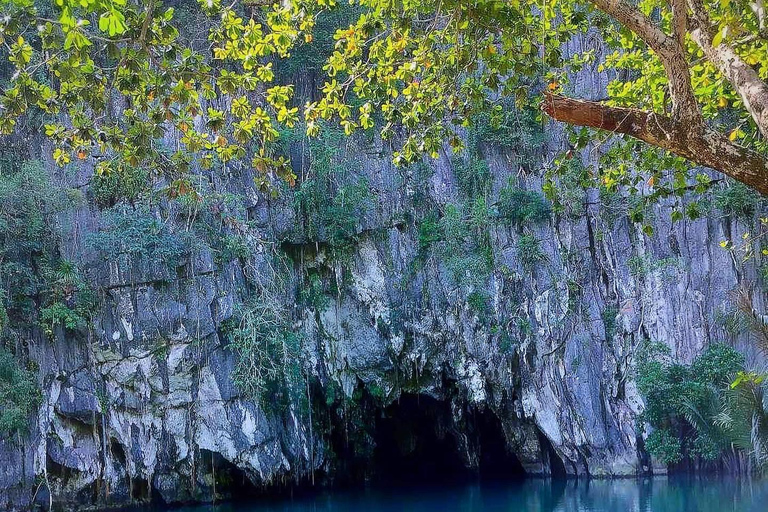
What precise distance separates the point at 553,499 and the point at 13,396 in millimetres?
9029

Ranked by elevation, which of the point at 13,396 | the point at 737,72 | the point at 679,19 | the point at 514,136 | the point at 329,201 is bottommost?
the point at 13,396

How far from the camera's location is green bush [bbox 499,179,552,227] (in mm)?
14734

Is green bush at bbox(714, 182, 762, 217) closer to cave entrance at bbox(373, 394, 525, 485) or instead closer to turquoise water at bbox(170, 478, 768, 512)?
turquoise water at bbox(170, 478, 768, 512)

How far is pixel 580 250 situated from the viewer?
48.2 feet

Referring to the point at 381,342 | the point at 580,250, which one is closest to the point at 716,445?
the point at 580,250

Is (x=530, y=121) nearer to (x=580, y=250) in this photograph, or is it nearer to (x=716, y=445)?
(x=580, y=250)

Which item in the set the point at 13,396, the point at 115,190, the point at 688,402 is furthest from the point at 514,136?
the point at 13,396

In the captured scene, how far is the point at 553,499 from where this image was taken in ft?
41.5

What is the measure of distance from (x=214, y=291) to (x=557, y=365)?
260 inches

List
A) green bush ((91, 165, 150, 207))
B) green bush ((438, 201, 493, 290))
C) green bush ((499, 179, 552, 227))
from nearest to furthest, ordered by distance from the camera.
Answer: green bush ((91, 165, 150, 207)) → green bush ((438, 201, 493, 290)) → green bush ((499, 179, 552, 227))

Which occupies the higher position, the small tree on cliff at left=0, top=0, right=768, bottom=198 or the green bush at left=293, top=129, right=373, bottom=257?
the green bush at left=293, top=129, right=373, bottom=257

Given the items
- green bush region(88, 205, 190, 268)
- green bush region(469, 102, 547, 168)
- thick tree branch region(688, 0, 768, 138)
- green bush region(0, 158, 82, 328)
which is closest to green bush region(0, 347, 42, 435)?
green bush region(0, 158, 82, 328)

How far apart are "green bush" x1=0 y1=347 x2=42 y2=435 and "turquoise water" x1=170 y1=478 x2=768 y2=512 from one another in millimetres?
3049

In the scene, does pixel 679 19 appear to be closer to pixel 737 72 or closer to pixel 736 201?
pixel 737 72
